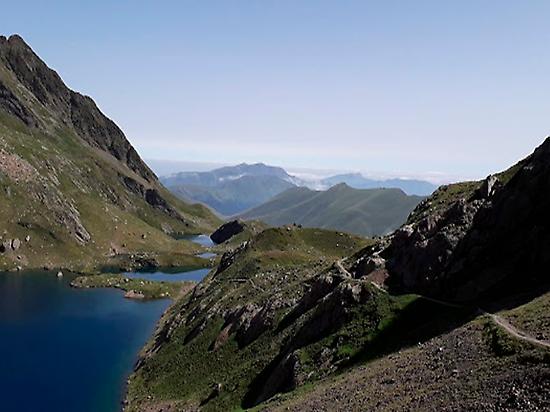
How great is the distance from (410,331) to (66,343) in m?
96.0

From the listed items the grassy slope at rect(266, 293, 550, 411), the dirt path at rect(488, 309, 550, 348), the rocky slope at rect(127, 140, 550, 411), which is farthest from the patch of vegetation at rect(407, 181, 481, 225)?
the dirt path at rect(488, 309, 550, 348)

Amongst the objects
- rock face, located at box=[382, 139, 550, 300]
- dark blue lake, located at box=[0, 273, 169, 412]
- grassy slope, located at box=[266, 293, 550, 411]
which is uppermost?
rock face, located at box=[382, 139, 550, 300]

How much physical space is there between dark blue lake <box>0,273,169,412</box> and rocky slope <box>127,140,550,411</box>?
983cm

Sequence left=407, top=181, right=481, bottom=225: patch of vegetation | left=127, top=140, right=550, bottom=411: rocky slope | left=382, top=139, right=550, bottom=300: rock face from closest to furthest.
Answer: left=127, top=140, right=550, bottom=411: rocky slope
left=382, top=139, right=550, bottom=300: rock face
left=407, top=181, right=481, bottom=225: patch of vegetation

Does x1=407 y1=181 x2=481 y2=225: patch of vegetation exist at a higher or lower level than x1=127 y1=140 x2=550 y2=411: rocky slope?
higher

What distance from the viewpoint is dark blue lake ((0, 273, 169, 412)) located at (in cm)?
9619

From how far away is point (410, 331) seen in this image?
60781mm

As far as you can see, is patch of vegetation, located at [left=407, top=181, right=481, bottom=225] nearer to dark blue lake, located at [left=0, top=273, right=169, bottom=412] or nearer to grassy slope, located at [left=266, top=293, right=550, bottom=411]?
grassy slope, located at [left=266, top=293, right=550, bottom=411]

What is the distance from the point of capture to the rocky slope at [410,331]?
43.7 m

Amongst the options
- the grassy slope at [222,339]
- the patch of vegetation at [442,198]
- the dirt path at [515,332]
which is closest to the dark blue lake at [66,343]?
the grassy slope at [222,339]

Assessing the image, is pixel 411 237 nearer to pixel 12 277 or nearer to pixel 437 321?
pixel 437 321

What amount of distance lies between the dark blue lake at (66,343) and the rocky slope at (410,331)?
32.2 ft

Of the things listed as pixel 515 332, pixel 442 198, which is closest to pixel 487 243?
pixel 515 332

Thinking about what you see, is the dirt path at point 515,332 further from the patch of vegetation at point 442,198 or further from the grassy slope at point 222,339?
the patch of vegetation at point 442,198
